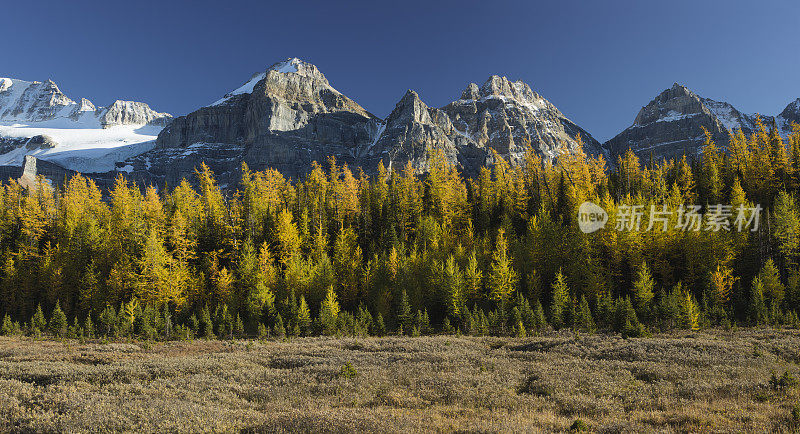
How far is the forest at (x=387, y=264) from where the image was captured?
3475 centimetres

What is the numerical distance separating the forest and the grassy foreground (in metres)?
10.3

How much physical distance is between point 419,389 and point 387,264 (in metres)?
27.9

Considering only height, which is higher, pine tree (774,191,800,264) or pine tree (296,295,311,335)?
pine tree (774,191,800,264)

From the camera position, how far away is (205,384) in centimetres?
1560

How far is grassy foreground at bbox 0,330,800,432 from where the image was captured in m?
10.4

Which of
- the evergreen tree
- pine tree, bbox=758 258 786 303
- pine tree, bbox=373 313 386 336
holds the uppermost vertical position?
pine tree, bbox=758 258 786 303

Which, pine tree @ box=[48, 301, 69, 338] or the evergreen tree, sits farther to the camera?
pine tree @ box=[48, 301, 69, 338]

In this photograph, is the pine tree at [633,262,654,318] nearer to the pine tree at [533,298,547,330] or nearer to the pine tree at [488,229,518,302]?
the pine tree at [533,298,547,330]

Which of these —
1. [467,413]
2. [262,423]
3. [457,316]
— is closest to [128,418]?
[262,423]

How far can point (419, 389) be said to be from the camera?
49.1ft

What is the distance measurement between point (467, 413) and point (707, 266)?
130 ft

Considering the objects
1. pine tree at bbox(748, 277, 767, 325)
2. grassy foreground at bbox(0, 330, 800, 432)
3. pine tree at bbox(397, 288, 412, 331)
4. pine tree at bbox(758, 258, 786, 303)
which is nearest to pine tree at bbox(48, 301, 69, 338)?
grassy foreground at bbox(0, 330, 800, 432)

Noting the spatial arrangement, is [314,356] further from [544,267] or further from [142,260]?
[544,267]

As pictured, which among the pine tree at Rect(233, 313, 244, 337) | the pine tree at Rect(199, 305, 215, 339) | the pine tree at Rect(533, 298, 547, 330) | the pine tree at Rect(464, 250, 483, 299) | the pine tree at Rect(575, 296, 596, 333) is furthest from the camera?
the pine tree at Rect(464, 250, 483, 299)
